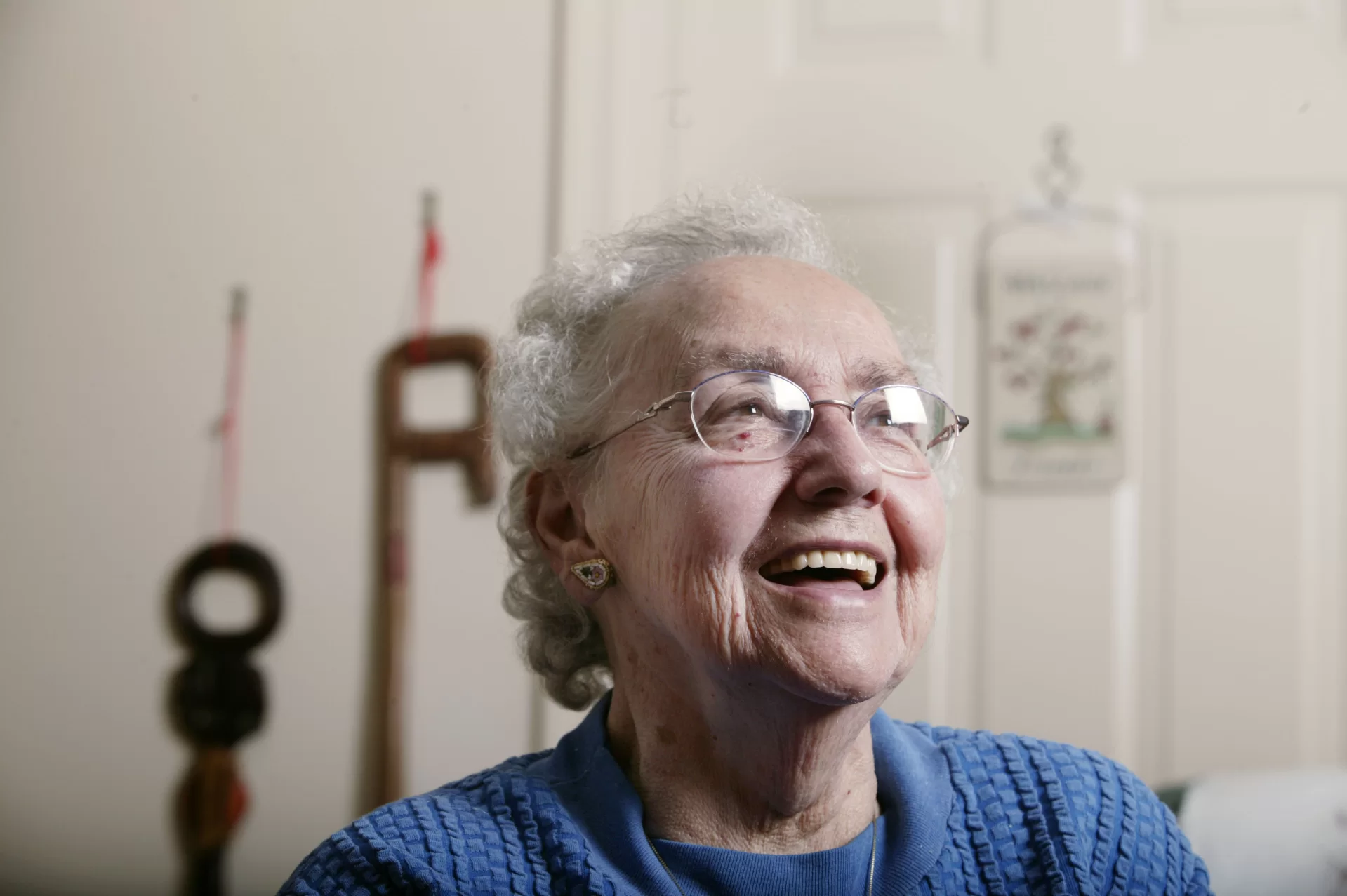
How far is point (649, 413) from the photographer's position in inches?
35.2

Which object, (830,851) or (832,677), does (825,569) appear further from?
(830,851)

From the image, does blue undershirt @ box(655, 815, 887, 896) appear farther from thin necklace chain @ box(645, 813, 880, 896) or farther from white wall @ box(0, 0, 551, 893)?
white wall @ box(0, 0, 551, 893)

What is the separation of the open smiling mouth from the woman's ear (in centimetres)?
19

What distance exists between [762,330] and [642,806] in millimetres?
436

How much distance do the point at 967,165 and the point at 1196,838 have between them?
1.10 meters

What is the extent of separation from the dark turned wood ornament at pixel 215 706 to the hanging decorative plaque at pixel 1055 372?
1260 mm

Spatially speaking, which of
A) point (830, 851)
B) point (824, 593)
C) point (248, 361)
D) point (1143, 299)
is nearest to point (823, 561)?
point (824, 593)

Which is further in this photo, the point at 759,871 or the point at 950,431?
the point at 950,431

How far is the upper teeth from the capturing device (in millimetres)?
818

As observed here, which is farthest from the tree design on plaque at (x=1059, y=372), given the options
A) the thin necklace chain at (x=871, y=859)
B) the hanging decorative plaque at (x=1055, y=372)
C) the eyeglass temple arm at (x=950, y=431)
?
the thin necklace chain at (x=871, y=859)

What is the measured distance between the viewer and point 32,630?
1.76 m

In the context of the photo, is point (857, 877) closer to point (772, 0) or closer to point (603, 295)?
point (603, 295)

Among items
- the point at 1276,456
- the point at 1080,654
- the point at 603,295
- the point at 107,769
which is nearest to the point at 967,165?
the point at 1276,456

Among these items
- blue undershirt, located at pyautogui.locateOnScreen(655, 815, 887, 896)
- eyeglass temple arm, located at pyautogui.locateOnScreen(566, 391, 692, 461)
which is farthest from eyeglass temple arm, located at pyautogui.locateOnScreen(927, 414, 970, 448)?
blue undershirt, located at pyautogui.locateOnScreen(655, 815, 887, 896)
